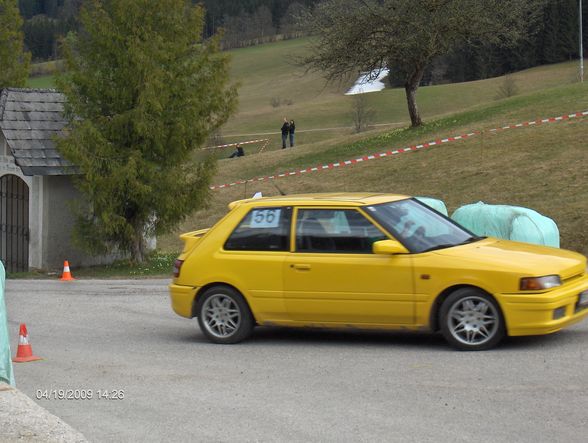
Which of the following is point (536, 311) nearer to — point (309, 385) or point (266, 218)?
point (309, 385)

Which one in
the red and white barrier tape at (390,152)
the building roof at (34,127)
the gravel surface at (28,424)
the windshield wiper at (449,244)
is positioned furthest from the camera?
the red and white barrier tape at (390,152)

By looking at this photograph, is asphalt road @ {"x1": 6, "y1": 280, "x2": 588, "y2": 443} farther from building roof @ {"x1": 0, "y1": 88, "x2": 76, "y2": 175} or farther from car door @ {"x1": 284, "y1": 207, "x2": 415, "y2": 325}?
building roof @ {"x1": 0, "y1": 88, "x2": 76, "y2": 175}

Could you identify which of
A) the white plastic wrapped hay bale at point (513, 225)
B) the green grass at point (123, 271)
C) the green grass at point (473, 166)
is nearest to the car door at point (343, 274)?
the white plastic wrapped hay bale at point (513, 225)

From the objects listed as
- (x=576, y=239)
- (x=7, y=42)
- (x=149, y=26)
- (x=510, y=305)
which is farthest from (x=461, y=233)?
(x=7, y=42)

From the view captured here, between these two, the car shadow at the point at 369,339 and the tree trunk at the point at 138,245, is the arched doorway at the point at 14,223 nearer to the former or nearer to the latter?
the tree trunk at the point at 138,245

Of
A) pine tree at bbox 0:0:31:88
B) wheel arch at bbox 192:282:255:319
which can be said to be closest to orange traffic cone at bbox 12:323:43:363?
wheel arch at bbox 192:282:255:319

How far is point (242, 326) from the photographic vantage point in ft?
34.0

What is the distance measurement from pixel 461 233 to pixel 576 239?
31.1 feet

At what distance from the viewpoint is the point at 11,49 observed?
105ft

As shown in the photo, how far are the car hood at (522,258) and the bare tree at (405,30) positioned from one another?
84.5ft

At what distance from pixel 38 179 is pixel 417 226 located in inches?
553

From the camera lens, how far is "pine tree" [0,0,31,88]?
3139 centimetres

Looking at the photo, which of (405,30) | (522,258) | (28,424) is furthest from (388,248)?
(405,30)

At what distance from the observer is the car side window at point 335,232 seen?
32.4ft
